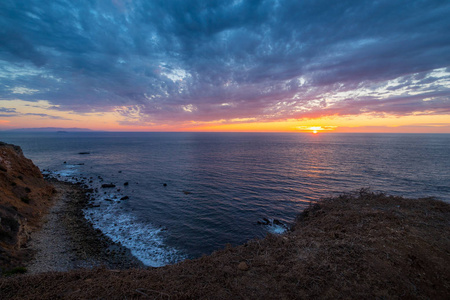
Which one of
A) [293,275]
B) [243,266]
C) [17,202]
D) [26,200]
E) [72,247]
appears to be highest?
[293,275]

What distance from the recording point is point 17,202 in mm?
21516

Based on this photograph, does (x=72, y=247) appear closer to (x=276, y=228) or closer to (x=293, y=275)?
(x=293, y=275)

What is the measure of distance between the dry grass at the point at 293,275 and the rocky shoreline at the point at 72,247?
851cm

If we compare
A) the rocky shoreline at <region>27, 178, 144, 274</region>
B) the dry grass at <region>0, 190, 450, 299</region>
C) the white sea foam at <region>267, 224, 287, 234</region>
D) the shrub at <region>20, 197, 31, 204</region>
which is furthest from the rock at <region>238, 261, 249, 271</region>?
the shrub at <region>20, 197, 31, 204</region>

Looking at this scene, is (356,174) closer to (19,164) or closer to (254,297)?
(254,297)

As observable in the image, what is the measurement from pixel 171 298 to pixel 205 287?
1.42m

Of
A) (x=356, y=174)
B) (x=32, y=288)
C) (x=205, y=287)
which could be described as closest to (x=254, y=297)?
(x=205, y=287)

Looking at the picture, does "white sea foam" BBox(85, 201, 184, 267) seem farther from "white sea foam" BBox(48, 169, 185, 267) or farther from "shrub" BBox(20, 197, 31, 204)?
"shrub" BBox(20, 197, 31, 204)

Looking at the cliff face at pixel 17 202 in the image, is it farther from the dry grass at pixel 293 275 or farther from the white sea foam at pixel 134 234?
the dry grass at pixel 293 275

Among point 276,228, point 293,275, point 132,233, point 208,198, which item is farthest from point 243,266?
point 208,198

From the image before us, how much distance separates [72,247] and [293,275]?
20866 mm

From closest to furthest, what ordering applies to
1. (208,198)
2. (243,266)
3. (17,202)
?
(243,266) < (17,202) < (208,198)

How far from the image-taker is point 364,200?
840 inches

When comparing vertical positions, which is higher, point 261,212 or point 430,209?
point 430,209
